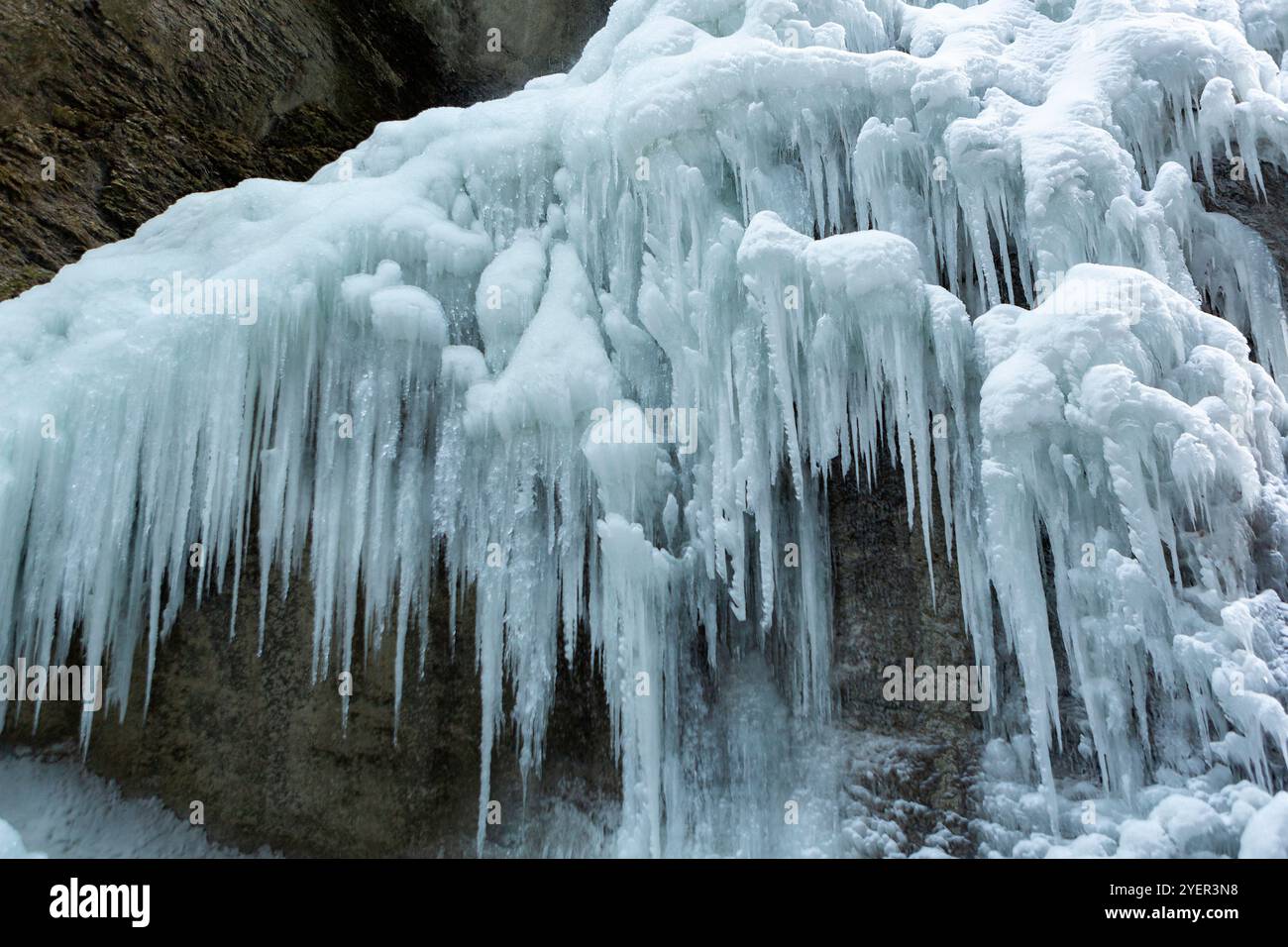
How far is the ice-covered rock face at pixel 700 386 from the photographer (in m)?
3.43

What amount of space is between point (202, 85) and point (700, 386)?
4275mm

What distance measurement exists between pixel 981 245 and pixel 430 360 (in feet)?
7.79

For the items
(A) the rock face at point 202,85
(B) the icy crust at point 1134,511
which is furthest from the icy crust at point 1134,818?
(A) the rock face at point 202,85

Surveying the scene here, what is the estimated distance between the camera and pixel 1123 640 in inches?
130

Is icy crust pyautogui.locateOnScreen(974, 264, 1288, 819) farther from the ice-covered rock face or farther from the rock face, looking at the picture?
the rock face

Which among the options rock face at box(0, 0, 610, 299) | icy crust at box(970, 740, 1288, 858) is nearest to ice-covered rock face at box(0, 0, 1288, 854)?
icy crust at box(970, 740, 1288, 858)

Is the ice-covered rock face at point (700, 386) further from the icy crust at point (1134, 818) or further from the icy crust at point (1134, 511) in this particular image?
the icy crust at point (1134, 818)

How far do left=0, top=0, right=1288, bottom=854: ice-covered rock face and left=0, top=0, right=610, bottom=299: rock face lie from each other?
38.8 inches

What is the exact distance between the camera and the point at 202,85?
5871 millimetres

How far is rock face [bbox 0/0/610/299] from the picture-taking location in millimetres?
4914

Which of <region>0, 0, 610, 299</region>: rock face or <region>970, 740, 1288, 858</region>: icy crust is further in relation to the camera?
<region>0, 0, 610, 299</region>: rock face

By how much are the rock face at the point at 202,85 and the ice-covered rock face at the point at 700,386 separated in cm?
98

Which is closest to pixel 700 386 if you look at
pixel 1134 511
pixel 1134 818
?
pixel 1134 511
